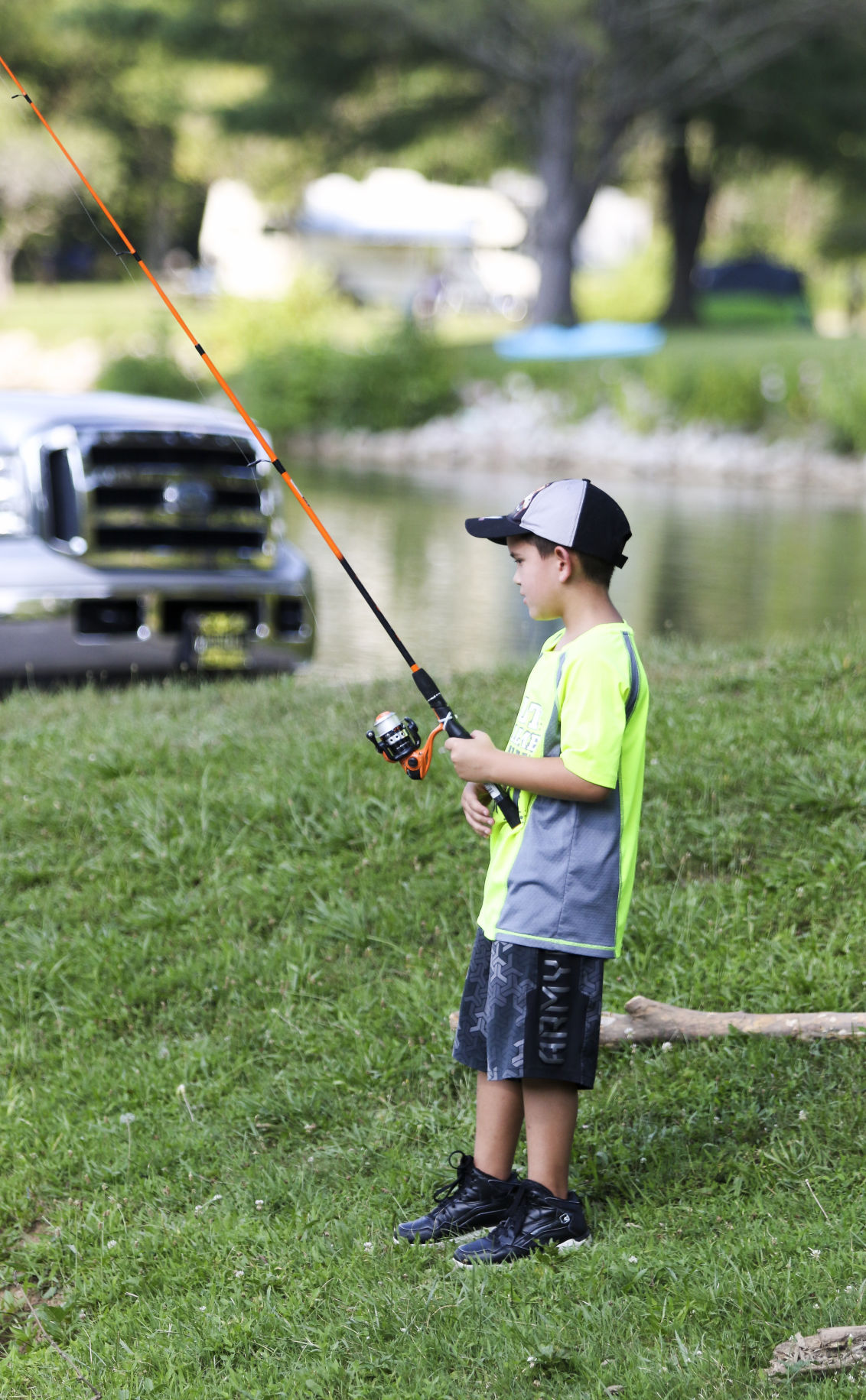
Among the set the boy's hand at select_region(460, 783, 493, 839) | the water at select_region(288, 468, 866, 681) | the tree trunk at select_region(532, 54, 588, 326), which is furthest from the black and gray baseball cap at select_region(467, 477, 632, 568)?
the tree trunk at select_region(532, 54, 588, 326)

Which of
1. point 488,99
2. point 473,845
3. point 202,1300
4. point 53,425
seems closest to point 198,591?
point 53,425

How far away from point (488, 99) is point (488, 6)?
15.1 feet

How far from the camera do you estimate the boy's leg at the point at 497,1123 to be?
321cm

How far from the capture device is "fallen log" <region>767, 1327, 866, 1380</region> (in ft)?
8.55

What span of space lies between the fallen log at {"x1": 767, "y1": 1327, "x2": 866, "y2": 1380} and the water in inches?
199

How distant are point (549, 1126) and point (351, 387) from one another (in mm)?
23426

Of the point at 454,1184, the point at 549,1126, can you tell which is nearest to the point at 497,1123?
the point at 549,1126

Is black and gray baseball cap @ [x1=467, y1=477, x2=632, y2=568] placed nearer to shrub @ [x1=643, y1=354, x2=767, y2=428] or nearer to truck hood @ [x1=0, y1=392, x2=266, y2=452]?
truck hood @ [x1=0, y1=392, x2=266, y2=452]

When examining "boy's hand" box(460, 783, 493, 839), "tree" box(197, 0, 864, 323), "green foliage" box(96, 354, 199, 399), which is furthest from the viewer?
"tree" box(197, 0, 864, 323)

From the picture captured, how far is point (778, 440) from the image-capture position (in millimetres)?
23172

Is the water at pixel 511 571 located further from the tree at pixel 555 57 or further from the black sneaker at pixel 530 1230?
the tree at pixel 555 57

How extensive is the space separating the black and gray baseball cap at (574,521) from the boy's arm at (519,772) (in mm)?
401

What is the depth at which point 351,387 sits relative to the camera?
1015 inches

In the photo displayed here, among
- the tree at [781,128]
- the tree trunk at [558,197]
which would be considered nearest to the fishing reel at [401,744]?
the tree at [781,128]
